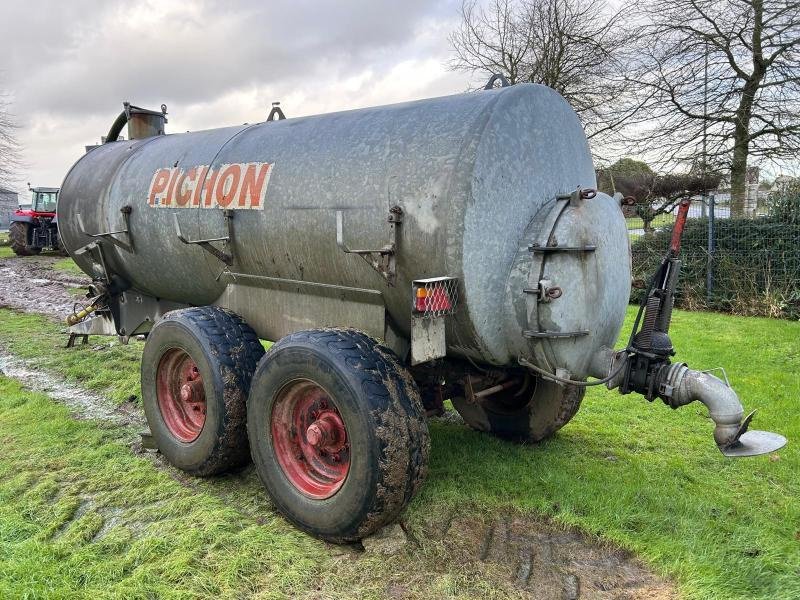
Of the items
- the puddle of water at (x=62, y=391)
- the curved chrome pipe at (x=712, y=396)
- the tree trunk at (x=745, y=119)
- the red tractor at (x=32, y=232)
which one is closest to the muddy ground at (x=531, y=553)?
the curved chrome pipe at (x=712, y=396)

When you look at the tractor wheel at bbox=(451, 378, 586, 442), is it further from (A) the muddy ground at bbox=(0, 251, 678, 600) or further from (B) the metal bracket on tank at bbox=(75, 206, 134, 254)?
(B) the metal bracket on tank at bbox=(75, 206, 134, 254)

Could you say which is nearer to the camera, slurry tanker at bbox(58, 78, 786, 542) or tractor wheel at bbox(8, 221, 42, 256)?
slurry tanker at bbox(58, 78, 786, 542)

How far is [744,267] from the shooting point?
9.73 metres

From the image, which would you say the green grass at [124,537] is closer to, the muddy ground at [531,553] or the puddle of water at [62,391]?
the muddy ground at [531,553]

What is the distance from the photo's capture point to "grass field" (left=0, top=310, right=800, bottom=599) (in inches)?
110

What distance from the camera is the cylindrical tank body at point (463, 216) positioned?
2.95 metres

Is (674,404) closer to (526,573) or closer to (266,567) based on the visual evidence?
(526,573)

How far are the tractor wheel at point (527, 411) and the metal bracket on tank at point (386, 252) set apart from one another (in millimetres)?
1392

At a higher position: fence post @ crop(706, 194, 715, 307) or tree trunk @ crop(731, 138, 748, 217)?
tree trunk @ crop(731, 138, 748, 217)

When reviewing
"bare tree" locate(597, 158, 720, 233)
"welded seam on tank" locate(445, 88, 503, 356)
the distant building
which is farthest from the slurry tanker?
the distant building

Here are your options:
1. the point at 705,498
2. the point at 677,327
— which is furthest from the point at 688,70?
the point at 705,498

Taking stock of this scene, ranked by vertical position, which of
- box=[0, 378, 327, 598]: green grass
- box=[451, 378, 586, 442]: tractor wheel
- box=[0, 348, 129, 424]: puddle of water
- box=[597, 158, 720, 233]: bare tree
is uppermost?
box=[597, 158, 720, 233]: bare tree

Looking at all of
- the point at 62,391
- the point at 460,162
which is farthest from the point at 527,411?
the point at 62,391

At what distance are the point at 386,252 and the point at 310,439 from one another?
0.98 m
